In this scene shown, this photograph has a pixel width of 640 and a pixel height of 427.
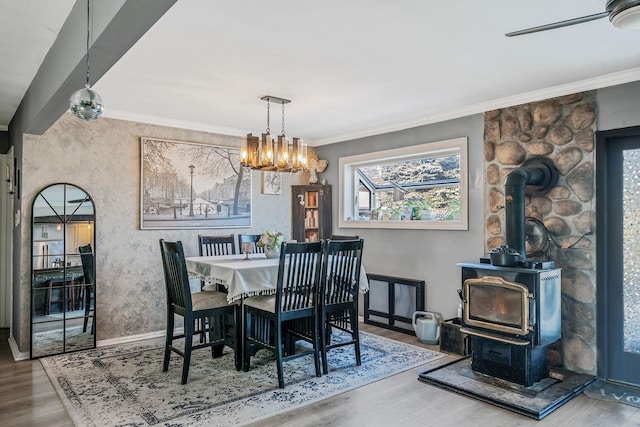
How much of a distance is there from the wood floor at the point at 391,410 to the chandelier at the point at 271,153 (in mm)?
2019

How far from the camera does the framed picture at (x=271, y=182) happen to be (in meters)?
5.65

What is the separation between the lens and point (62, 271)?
408 cm

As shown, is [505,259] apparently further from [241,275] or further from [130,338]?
[130,338]

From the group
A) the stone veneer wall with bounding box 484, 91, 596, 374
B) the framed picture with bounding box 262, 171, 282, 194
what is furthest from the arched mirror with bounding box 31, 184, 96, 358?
the stone veneer wall with bounding box 484, 91, 596, 374

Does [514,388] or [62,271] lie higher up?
[62,271]

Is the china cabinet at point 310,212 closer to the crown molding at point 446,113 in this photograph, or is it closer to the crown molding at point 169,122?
the crown molding at point 446,113

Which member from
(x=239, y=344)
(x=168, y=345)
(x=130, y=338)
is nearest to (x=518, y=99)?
(x=239, y=344)

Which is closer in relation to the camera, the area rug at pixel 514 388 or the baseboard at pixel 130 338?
the area rug at pixel 514 388

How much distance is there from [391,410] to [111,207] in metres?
3.36

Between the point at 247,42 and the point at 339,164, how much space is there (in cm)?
324

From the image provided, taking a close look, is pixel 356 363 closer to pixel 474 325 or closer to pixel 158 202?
pixel 474 325

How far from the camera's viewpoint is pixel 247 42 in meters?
2.66

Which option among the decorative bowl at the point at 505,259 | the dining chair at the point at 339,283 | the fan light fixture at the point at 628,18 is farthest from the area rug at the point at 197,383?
the fan light fixture at the point at 628,18

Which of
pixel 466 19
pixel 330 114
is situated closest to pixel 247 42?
pixel 466 19
